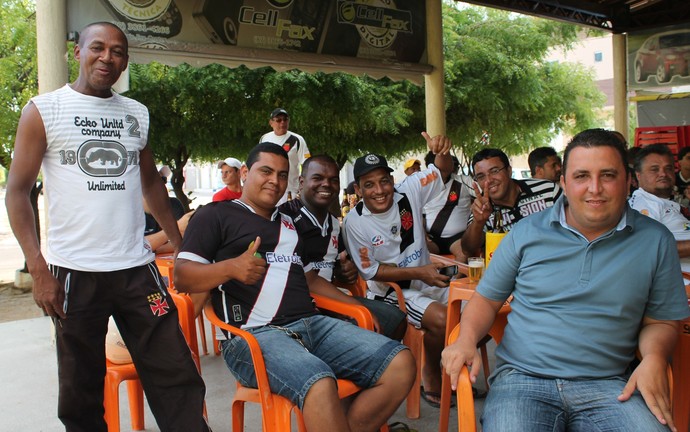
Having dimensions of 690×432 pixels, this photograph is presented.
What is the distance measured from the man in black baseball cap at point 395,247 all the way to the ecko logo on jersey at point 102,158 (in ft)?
4.64

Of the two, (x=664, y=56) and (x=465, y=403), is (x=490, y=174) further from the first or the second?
(x=664, y=56)

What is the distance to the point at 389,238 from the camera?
3.62 m

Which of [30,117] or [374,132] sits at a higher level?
[374,132]

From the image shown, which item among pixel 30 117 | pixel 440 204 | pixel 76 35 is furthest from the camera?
pixel 76 35

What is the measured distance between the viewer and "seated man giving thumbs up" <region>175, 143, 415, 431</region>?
7.75 ft

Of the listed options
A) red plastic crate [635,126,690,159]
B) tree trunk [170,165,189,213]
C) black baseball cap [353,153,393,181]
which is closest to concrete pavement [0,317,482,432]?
black baseball cap [353,153,393,181]

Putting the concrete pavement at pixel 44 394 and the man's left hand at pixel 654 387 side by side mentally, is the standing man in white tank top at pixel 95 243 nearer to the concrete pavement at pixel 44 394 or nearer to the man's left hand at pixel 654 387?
the concrete pavement at pixel 44 394

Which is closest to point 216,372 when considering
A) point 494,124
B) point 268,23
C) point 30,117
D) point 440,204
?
point 440,204

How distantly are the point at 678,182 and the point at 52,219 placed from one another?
5538mm

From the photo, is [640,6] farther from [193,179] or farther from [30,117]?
[193,179]

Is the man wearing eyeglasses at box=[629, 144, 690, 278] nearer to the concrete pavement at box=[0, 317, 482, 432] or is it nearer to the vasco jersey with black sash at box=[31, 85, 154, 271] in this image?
the concrete pavement at box=[0, 317, 482, 432]

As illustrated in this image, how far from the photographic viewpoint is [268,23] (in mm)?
6125

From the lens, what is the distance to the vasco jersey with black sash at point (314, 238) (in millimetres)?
3191

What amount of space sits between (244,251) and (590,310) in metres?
1.45
